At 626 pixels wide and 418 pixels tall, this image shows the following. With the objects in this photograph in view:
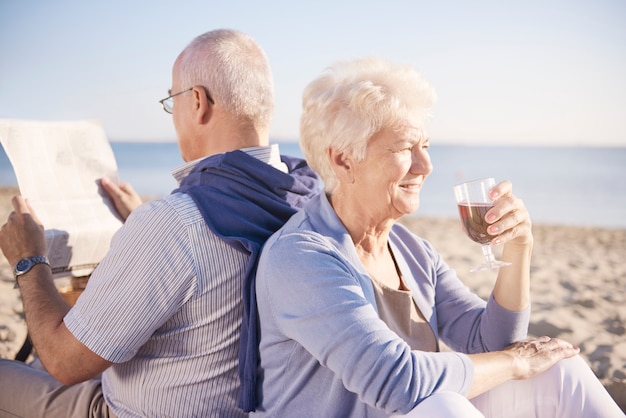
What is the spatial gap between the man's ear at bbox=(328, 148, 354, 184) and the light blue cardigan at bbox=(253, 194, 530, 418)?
0.34 feet

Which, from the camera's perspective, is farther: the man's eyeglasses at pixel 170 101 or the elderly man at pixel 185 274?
the man's eyeglasses at pixel 170 101

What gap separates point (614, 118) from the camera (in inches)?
2096

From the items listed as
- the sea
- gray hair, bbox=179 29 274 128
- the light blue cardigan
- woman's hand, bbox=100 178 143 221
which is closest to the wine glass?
the light blue cardigan

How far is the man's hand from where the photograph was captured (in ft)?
6.78

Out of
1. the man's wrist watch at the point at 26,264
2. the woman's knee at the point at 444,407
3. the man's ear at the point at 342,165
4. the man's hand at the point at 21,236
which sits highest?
the man's ear at the point at 342,165

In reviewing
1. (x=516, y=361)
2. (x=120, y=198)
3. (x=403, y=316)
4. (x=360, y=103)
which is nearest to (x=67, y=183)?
(x=120, y=198)

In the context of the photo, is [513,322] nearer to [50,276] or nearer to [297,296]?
[297,296]

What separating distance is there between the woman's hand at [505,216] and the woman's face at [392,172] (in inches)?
8.9

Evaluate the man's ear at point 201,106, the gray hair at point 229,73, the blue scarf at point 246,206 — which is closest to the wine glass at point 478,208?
the blue scarf at point 246,206

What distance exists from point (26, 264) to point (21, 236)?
110mm

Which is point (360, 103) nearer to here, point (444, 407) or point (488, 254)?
point (488, 254)

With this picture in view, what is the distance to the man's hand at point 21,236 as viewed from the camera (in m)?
2.07

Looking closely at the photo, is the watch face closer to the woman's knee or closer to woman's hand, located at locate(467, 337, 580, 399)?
the woman's knee

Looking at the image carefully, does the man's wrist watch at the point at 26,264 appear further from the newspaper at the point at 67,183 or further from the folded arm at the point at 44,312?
the newspaper at the point at 67,183
